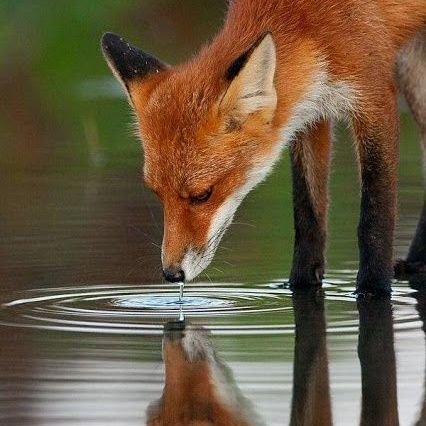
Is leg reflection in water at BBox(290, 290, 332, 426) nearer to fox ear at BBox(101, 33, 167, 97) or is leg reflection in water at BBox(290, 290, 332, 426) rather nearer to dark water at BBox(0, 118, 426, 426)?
dark water at BBox(0, 118, 426, 426)

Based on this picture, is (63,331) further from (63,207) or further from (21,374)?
(63,207)

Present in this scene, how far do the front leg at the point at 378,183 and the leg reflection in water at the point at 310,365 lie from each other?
42 centimetres

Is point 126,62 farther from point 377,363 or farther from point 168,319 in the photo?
point 377,363

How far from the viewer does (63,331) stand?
8320 millimetres

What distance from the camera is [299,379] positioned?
7223 millimetres

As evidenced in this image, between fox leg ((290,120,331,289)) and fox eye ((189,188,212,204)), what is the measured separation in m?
1.31

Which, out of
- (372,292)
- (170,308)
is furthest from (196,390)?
(372,292)

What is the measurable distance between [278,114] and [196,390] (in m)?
2.87

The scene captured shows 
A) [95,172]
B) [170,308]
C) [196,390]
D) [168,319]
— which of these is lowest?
[196,390]

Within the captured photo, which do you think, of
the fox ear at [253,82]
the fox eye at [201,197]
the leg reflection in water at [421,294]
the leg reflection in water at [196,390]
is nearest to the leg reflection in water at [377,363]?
the leg reflection in water at [421,294]

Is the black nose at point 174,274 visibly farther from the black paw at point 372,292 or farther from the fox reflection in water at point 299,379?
the black paw at point 372,292

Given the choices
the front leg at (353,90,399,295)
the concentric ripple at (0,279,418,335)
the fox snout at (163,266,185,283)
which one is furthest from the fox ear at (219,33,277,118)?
the concentric ripple at (0,279,418,335)

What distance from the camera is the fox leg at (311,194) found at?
33.2 ft

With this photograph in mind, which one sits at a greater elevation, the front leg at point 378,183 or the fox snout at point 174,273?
the front leg at point 378,183
